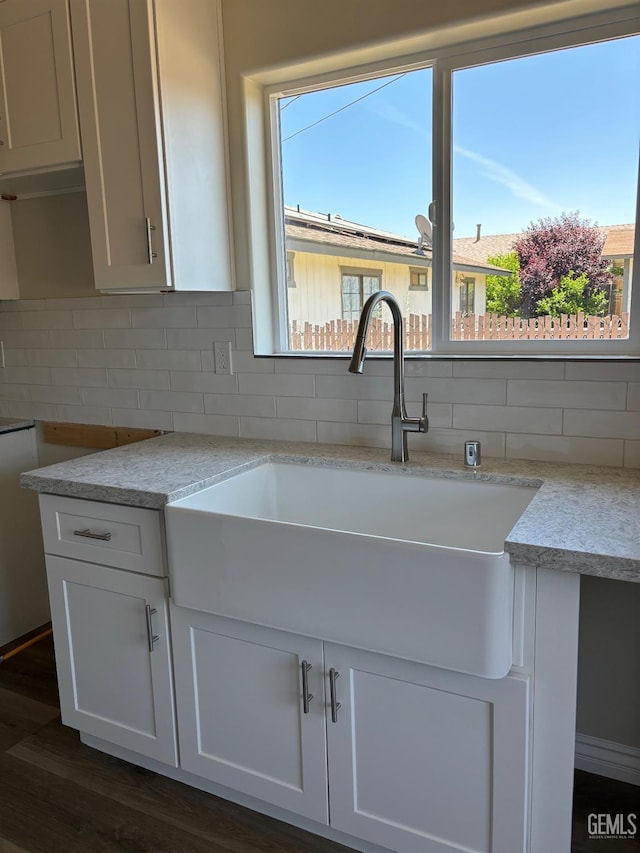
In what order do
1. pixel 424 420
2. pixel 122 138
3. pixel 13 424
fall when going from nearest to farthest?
1. pixel 424 420
2. pixel 122 138
3. pixel 13 424

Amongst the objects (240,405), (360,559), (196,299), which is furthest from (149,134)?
(360,559)

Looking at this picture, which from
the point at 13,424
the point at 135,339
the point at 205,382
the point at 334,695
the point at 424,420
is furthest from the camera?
the point at 13,424

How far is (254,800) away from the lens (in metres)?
1.73

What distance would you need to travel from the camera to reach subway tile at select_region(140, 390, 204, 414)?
2359 mm

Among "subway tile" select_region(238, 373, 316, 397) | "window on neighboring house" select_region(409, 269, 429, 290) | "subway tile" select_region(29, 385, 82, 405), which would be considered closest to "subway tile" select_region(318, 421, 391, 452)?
"subway tile" select_region(238, 373, 316, 397)

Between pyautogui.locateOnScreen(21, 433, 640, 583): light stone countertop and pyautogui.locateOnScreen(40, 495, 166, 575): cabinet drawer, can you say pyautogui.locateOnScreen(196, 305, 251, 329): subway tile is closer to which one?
pyautogui.locateOnScreen(21, 433, 640, 583): light stone countertop

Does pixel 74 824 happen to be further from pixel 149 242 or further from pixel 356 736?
pixel 149 242

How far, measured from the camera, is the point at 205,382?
7.64 feet

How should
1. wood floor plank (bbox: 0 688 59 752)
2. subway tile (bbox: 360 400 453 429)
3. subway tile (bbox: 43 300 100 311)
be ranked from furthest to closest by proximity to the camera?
1. subway tile (bbox: 43 300 100 311)
2. wood floor plank (bbox: 0 688 59 752)
3. subway tile (bbox: 360 400 453 429)

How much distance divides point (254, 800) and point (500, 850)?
685mm

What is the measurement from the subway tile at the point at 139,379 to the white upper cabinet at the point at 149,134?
47 cm

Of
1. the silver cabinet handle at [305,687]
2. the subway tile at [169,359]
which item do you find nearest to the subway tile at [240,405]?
the subway tile at [169,359]

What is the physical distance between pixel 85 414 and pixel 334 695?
168cm

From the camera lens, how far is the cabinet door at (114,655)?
172cm
